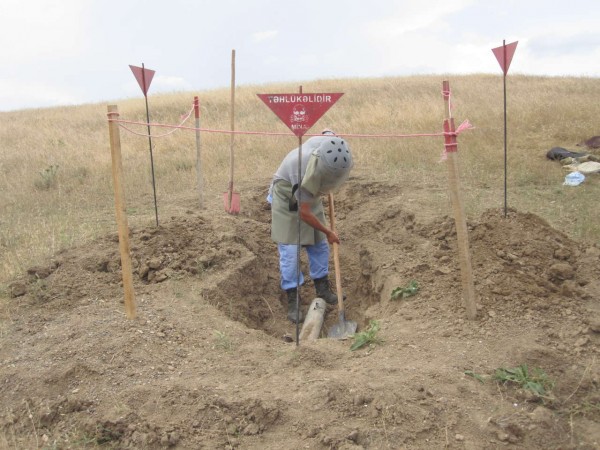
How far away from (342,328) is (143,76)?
3.10 m

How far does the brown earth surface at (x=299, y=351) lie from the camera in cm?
280

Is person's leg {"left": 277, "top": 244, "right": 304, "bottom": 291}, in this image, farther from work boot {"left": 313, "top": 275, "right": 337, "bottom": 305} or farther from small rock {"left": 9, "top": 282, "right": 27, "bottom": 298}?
small rock {"left": 9, "top": 282, "right": 27, "bottom": 298}

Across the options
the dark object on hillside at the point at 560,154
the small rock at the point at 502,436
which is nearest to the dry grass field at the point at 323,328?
the small rock at the point at 502,436

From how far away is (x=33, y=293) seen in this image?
4.62 m

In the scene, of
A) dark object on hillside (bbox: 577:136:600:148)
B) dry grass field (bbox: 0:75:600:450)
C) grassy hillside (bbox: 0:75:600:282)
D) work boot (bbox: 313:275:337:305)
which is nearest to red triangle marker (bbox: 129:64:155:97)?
dry grass field (bbox: 0:75:600:450)

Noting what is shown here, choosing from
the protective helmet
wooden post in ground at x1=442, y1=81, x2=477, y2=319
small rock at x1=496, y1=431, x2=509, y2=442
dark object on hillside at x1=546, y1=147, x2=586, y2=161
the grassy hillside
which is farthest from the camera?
dark object on hillside at x1=546, y1=147, x2=586, y2=161

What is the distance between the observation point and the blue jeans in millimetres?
5141

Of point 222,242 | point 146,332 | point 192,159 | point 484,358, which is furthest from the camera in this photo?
point 192,159

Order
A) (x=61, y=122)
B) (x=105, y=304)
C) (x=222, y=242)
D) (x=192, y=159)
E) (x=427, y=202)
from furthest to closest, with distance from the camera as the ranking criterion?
(x=61, y=122) → (x=192, y=159) → (x=427, y=202) → (x=222, y=242) → (x=105, y=304)

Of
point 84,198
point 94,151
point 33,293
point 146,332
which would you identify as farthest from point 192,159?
point 146,332

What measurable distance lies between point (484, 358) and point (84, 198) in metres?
6.59

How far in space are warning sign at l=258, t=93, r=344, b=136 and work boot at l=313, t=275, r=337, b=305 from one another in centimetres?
206

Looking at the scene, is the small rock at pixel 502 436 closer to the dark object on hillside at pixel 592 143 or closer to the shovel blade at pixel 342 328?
the shovel blade at pixel 342 328

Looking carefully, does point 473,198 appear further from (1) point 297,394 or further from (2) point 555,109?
(2) point 555,109
